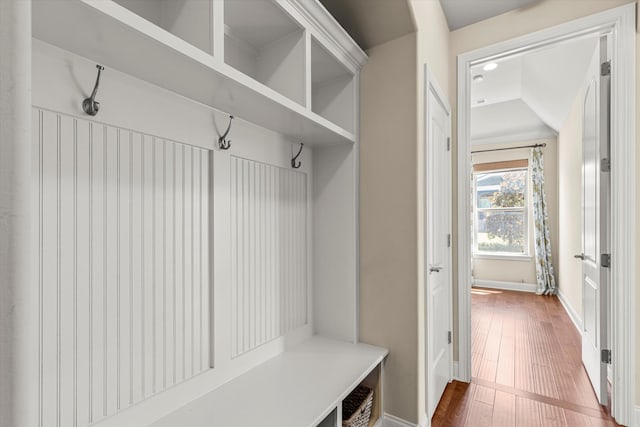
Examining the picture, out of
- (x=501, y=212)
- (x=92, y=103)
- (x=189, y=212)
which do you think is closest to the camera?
(x=92, y=103)

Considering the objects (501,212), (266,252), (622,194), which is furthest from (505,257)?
(266,252)

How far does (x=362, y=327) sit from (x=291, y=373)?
494 millimetres

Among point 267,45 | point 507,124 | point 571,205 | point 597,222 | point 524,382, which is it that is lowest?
point 524,382

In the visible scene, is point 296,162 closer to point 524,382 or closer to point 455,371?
point 455,371

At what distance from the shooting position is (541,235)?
190 inches

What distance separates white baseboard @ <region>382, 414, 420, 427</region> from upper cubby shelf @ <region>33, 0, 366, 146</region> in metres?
1.41

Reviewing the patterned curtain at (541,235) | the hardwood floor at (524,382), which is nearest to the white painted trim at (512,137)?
the patterned curtain at (541,235)

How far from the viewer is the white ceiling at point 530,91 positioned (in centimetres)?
280

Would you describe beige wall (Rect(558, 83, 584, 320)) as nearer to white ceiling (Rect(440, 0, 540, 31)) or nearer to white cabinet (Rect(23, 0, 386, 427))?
white ceiling (Rect(440, 0, 540, 31))

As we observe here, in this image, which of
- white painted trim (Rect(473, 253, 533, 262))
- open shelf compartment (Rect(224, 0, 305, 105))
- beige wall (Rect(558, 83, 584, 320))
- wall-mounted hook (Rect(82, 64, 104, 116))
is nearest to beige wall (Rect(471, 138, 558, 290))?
white painted trim (Rect(473, 253, 533, 262))

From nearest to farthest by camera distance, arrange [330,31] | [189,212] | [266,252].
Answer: [189,212], [330,31], [266,252]

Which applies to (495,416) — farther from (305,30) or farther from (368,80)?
(305,30)

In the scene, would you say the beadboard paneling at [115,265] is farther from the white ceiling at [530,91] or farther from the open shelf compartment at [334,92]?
the white ceiling at [530,91]

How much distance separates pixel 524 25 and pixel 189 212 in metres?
2.41
